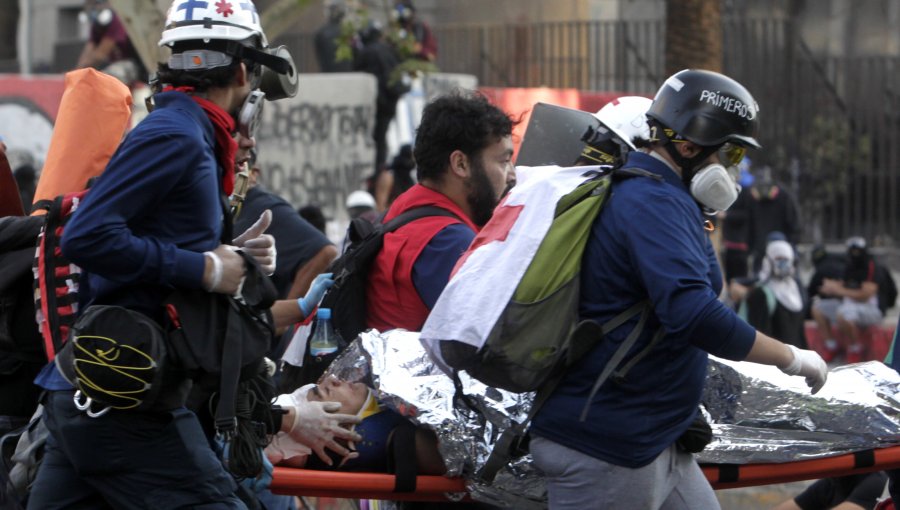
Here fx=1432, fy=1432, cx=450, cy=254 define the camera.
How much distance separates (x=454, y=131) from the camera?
4.75 metres

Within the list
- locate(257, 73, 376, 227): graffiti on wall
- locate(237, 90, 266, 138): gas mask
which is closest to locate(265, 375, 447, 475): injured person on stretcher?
locate(237, 90, 266, 138): gas mask

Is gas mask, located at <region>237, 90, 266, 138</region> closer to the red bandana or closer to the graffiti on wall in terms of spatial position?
the red bandana

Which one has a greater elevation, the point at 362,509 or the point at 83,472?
the point at 83,472

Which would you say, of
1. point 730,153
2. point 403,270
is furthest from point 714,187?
point 403,270

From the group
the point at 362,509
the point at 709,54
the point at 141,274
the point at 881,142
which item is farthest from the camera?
the point at 881,142

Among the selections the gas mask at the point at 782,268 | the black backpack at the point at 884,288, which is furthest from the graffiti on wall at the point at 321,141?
the black backpack at the point at 884,288

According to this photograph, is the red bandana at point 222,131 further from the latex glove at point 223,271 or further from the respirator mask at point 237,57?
the latex glove at point 223,271

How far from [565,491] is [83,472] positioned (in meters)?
1.26

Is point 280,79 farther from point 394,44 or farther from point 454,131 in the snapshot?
point 394,44

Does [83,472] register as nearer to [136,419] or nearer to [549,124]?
[136,419]

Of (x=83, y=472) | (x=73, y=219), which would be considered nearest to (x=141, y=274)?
(x=73, y=219)

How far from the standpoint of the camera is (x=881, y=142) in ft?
53.7

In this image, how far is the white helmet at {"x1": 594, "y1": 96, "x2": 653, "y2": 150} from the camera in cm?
463

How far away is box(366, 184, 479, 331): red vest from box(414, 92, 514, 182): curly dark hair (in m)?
0.10
